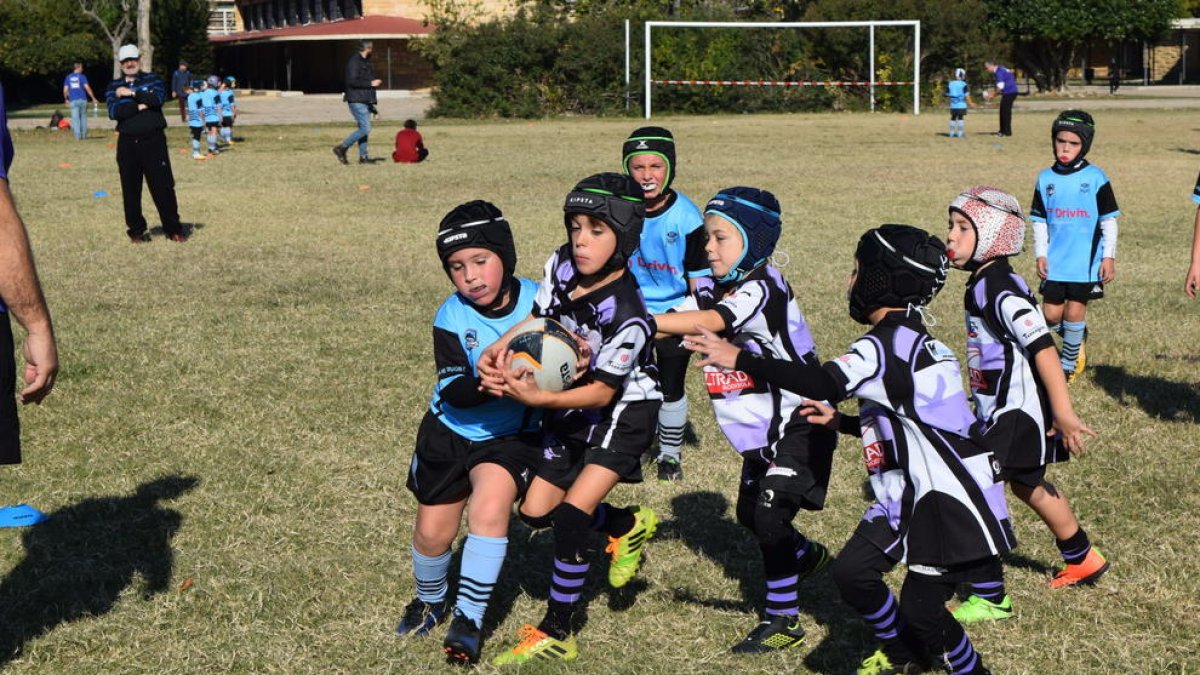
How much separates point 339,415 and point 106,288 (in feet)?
20.5

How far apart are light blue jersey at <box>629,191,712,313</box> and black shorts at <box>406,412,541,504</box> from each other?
241 centimetres

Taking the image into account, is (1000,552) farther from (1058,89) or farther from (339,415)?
(1058,89)

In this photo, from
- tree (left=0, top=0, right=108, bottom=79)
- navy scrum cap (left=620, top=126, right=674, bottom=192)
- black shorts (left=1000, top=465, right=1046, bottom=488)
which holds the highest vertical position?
tree (left=0, top=0, right=108, bottom=79)

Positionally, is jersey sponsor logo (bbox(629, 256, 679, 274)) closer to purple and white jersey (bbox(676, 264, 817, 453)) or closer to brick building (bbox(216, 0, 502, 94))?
purple and white jersey (bbox(676, 264, 817, 453))

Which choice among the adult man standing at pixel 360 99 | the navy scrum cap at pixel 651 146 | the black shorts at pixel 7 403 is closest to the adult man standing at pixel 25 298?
the black shorts at pixel 7 403

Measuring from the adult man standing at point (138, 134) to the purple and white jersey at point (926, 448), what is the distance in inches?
544

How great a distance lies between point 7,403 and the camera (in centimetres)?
469

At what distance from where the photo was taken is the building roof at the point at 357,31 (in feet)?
237

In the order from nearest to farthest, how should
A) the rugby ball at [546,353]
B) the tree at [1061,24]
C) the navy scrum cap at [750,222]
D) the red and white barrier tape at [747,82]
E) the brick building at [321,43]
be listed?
the rugby ball at [546,353] < the navy scrum cap at [750,222] < the red and white barrier tape at [747,82] < the tree at [1061,24] < the brick building at [321,43]

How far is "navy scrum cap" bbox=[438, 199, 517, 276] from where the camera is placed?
5.07 meters

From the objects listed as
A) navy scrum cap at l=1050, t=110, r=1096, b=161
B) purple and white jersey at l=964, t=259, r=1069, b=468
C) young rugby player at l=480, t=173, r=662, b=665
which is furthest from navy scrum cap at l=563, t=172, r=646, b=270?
navy scrum cap at l=1050, t=110, r=1096, b=161

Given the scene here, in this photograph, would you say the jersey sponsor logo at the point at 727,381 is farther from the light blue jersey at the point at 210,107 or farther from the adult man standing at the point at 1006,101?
the adult man standing at the point at 1006,101

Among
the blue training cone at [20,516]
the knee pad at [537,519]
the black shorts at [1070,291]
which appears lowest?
the blue training cone at [20,516]

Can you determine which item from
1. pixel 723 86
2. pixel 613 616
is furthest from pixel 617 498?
pixel 723 86
